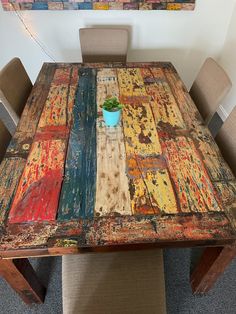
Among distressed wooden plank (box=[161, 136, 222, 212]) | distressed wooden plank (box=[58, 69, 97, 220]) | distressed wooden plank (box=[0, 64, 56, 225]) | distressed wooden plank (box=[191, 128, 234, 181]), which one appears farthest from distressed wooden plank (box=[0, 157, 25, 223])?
distressed wooden plank (box=[191, 128, 234, 181])

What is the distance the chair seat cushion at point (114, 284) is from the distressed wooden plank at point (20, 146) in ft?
1.18

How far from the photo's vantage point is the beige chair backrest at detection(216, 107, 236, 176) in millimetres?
1103

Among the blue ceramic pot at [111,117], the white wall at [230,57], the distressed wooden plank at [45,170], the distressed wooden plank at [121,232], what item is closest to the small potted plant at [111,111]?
the blue ceramic pot at [111,117]

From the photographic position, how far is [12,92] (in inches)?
52.4

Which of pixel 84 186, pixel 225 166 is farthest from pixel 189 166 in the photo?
pixel 84 186

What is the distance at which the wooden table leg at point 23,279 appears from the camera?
870mm

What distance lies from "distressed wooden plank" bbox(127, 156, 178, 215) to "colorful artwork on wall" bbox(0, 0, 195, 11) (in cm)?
149

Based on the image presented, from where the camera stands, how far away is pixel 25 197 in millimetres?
847

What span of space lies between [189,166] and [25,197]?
2.07 ft

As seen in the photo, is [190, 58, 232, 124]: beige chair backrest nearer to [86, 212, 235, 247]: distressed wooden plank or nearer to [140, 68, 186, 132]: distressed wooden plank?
[140, 68, 186, 132]: distressed wooden plank

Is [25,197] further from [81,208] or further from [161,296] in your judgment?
[161,296]

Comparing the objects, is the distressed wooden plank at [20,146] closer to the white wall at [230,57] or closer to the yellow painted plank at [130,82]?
the yellow painted plank at [130,82]

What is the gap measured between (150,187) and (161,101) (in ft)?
1.96

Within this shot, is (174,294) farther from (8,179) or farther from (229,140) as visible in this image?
(8,179)
